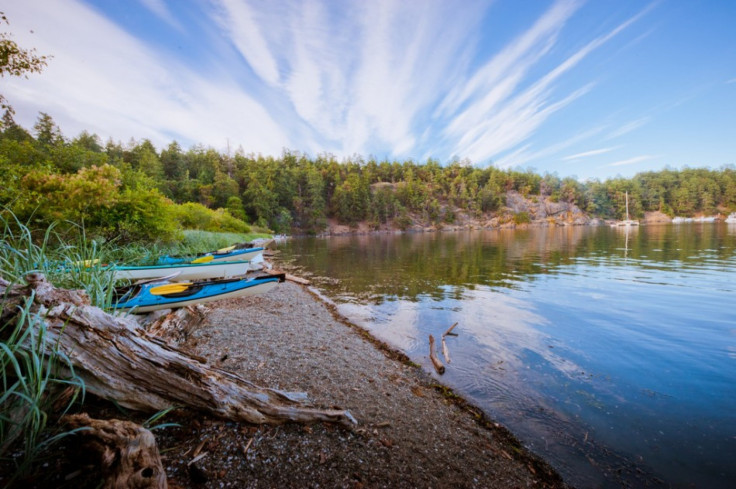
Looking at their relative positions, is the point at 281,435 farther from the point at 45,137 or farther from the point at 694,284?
the point at 45,137

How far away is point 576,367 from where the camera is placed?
554 cm

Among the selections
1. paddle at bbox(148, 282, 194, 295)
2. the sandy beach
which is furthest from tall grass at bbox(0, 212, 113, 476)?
paddle at bbox(148, 282, 194, 295)

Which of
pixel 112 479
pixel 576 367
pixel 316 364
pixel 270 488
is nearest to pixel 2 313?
pixel 112 479

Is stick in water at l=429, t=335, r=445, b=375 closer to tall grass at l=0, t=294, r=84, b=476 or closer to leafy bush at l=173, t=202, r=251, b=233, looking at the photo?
tall grass at l=0, t=294, r=84, b=476

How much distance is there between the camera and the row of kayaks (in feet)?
18.1

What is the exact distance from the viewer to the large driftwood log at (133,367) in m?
2.15

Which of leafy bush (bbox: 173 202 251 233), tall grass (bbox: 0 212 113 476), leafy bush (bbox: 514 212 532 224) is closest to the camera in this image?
tall grass (bbox: 0 212 113 476)

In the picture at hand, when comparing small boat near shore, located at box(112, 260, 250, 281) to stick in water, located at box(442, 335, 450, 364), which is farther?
small boat near shore, located at box(112, 260, 250, 281)

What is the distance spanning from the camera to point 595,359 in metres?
5.80

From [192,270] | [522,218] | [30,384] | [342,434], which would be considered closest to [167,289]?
[192,270]

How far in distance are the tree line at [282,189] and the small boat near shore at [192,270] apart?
342 centimetres

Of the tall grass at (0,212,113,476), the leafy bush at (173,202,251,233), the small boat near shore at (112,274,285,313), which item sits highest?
the leafy bush at (173,202,251,233)

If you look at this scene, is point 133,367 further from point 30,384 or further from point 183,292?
point 183,292

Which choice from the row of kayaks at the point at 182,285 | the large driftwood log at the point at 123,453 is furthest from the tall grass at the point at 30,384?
the row of kayaks at the point at 182,285
